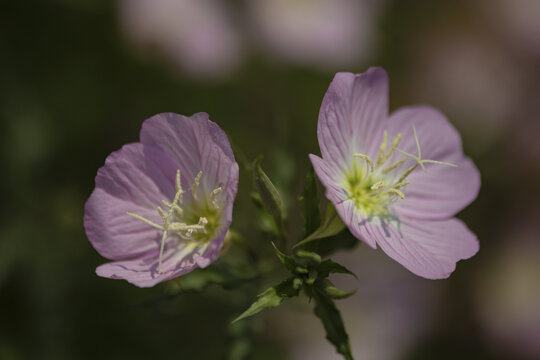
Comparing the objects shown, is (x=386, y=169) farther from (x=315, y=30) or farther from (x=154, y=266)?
(x=315, y=30)

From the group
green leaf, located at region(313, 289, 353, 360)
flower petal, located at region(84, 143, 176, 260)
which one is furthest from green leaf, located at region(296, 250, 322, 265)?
flower petal, located at region(84, 143, 176, 260)

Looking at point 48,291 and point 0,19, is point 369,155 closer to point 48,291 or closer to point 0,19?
point 48,291

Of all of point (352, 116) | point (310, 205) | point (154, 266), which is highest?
point (352, 116)

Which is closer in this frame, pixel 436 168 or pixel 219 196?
pixel 219 196

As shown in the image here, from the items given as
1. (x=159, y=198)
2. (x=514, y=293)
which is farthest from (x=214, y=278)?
(x=514, y=293)

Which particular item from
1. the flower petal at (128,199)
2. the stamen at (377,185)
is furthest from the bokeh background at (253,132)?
the flower petal at (128,199)

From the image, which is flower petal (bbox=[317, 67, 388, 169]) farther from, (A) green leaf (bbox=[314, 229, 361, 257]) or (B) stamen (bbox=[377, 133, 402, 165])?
(A) green leaf (bbox=[314, 229, 361, 257])
